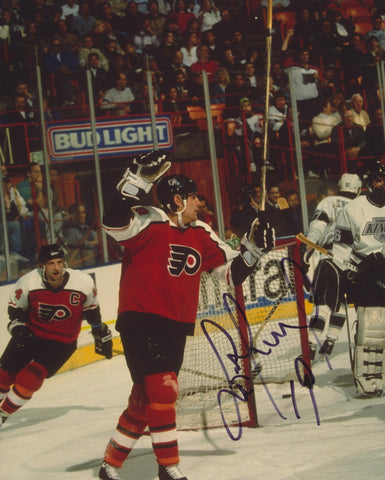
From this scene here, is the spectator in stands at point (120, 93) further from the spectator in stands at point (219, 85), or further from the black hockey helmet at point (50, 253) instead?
the black hockey helmet at point (50, 253)

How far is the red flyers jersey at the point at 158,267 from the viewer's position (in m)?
3.21

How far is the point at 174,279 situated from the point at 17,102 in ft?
15.6

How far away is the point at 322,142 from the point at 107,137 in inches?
95.6

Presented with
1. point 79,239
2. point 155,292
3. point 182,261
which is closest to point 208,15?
point 79,239

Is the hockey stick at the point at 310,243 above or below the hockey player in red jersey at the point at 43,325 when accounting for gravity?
above

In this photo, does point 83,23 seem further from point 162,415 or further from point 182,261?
point 162,415

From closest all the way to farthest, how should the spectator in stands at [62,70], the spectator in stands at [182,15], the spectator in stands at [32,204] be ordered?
the spectator in stands at [32,204] < the spectator in stands at [62,70] < the spectator in stands at [182,15]

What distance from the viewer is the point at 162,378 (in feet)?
10.4

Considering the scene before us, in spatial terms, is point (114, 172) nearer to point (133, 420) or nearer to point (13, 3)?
point (13, 3)

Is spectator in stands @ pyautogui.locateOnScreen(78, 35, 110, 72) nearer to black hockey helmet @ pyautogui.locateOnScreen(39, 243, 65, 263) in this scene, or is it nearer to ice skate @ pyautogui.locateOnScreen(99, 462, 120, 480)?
black hockey helmet @ pyautogui.locateOnScreen(39, 243, 65, 263)

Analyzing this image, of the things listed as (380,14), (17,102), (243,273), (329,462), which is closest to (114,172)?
(17,102)

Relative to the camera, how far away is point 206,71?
9.23 m

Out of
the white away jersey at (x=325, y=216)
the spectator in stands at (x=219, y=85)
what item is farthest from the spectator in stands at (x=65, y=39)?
the white away jersey at (x=325, y=216)
